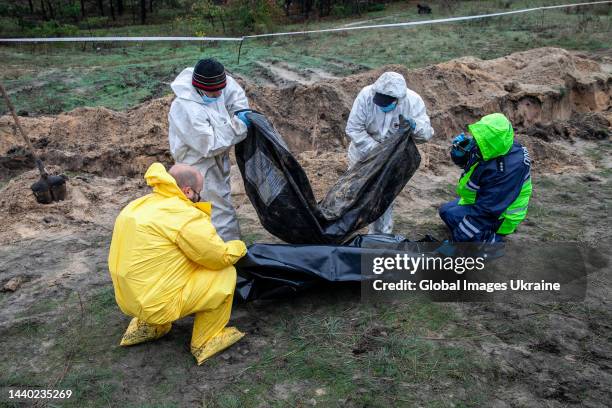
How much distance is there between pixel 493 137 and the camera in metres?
3.55

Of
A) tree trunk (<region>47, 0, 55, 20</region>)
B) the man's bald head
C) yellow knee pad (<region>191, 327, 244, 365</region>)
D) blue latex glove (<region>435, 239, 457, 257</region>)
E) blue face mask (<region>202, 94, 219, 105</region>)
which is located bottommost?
yellow knee pad (<region>191, 327, 244, 365</region>)

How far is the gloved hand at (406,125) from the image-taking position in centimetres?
407

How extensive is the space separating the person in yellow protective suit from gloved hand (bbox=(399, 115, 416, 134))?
73.7 inches

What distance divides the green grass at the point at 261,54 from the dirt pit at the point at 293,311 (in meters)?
1.96

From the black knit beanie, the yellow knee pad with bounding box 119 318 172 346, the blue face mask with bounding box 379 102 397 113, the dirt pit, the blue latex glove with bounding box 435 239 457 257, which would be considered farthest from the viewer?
the blue face mask with bounding box 379 102 397 113

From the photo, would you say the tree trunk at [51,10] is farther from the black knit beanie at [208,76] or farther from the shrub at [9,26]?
the black knit beanie at [208,76]

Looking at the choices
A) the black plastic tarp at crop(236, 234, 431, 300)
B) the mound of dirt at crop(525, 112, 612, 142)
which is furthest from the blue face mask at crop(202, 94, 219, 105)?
the mound of dirt at crop(525, 112, 612, 142)

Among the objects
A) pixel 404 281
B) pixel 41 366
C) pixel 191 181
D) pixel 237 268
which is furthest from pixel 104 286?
pixel 404 281

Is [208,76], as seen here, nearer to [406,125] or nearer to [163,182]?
[163,182]

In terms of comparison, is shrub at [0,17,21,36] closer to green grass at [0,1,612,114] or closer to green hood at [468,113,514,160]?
green grass at [0,1,612,114]

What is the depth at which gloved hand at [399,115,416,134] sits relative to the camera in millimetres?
4074

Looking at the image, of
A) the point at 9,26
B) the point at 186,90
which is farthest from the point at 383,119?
the point at 9,26

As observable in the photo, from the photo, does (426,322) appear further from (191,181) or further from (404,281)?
(191,181)

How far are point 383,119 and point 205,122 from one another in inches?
64.1
